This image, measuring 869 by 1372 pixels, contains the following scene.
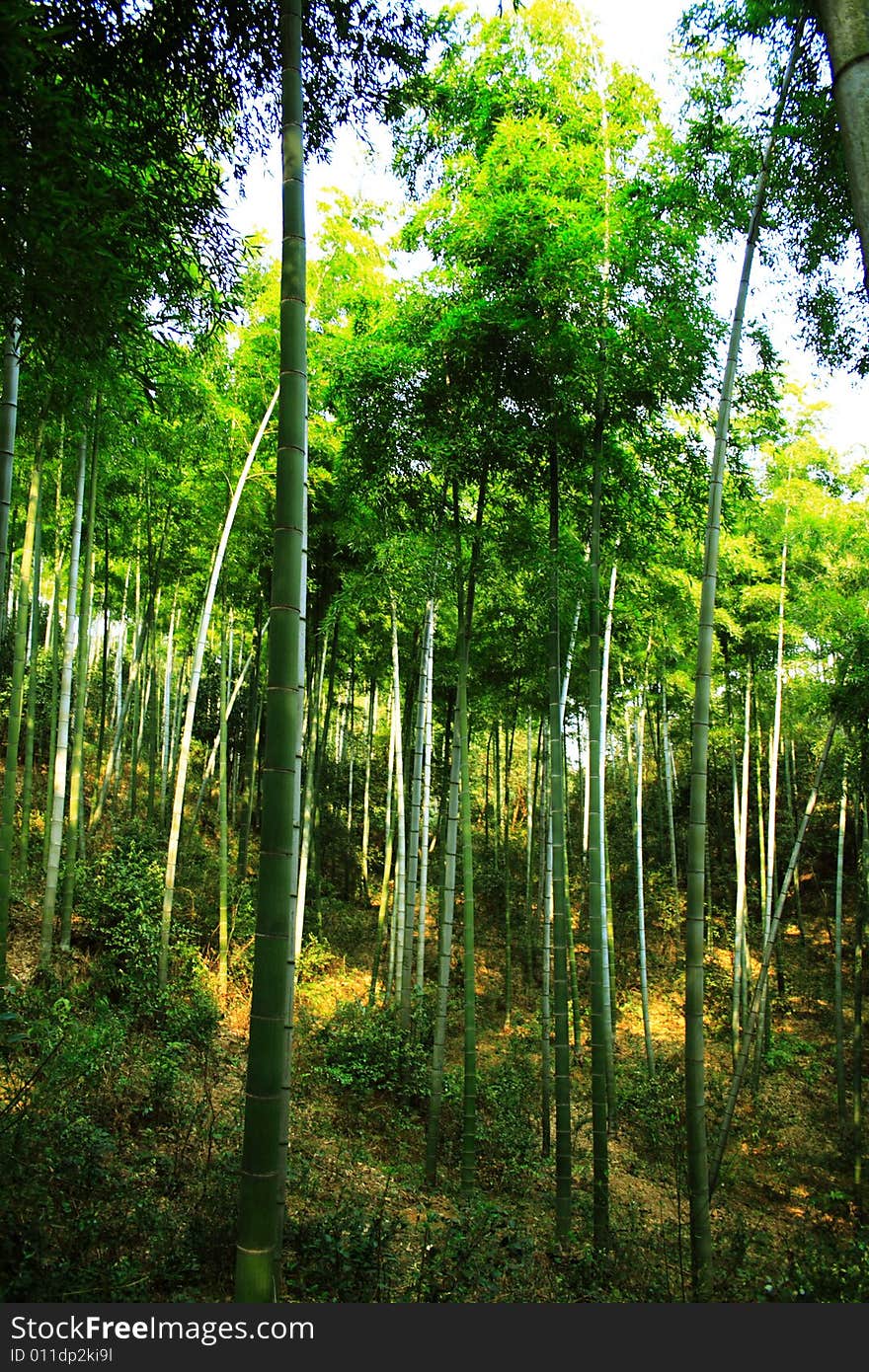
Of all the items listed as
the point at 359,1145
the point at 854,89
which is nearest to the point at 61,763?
the point at 359,1145

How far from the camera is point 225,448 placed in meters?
6.99

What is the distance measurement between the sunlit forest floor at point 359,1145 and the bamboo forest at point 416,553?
0.11 feet

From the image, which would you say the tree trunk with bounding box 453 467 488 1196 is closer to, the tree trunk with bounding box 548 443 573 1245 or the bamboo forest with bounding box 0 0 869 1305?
the bamboo forest with bounding box 0 0 869 1305

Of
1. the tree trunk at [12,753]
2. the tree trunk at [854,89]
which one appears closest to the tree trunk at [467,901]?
the tree trunk at [12,753]

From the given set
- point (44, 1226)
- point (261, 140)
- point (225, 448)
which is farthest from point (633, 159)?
point (44, 1226)

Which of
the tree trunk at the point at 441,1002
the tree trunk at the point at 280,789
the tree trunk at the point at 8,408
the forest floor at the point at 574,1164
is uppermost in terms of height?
the tree trunk at the point at 8,408

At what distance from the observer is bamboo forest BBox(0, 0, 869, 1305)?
8.36ft

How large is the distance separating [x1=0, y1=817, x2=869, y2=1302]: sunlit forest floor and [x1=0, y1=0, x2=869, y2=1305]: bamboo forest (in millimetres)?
34

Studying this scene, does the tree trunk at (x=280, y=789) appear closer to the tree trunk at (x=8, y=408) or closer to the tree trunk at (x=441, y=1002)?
the tree trunk at (x=8, y=408)

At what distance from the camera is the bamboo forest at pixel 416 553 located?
255 cm

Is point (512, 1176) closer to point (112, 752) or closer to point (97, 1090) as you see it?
point (97, 1090)

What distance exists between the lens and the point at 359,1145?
5652 millimetres

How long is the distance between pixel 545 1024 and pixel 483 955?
6.42m
